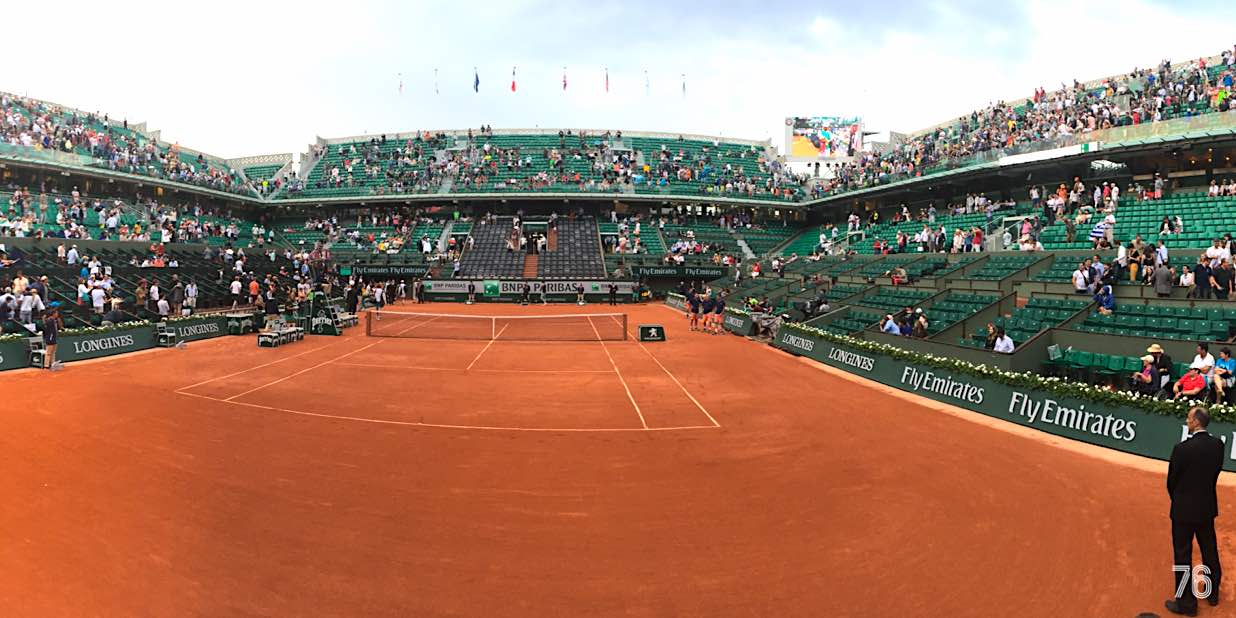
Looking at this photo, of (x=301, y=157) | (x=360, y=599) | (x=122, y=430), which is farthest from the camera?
(x=301, y=157)

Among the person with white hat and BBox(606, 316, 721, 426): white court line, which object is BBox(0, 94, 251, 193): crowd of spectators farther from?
the person with white hat

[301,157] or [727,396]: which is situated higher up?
[301,157]

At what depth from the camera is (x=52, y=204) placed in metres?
33.7

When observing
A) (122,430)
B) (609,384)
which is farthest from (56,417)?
(609,384)

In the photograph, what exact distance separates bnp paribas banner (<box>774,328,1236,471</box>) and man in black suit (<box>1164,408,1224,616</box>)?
5535 millimetres

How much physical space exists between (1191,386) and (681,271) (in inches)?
1462

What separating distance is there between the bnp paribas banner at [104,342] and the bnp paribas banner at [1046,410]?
2445 centimetres

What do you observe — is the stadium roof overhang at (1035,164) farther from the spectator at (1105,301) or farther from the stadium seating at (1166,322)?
the spectator at (1105,301)

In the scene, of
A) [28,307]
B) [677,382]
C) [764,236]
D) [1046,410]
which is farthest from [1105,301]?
[764,236]

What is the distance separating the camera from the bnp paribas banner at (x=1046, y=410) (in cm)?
1023

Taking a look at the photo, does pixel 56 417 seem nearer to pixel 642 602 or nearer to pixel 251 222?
pixel 642 602

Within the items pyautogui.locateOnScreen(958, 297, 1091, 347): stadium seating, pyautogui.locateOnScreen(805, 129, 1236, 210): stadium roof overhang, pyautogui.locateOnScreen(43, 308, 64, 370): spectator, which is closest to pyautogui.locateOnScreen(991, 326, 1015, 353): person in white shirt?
pyautogui.locateOnScreen(958, 297, 1091, 347): stadium seating

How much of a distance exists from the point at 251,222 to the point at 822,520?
6261 cm

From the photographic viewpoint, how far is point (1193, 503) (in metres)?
5.52
